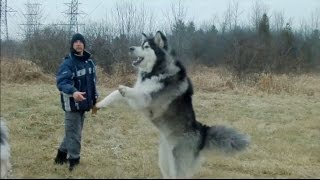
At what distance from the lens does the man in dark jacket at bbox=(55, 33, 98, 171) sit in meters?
6.27

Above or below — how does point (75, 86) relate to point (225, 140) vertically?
above

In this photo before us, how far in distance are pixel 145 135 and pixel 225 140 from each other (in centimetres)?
511

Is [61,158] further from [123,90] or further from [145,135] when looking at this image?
[145,135]

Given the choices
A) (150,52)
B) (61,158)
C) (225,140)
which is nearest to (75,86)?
(61,158)

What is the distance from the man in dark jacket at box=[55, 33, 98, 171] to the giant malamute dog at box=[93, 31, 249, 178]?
1328 mm

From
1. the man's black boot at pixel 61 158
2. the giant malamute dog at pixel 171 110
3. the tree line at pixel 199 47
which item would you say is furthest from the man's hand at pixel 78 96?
the tree line at pixel 199 47

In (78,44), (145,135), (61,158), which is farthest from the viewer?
(145,135)

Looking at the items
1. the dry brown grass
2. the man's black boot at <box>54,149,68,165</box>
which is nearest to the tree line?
the dry brown grass

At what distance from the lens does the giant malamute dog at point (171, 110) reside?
4852 millimetres

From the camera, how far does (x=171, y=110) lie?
5.02 metres

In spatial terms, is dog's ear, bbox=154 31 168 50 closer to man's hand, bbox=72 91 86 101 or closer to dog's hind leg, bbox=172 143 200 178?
dog's hind leg, bbox=172 143 200 178

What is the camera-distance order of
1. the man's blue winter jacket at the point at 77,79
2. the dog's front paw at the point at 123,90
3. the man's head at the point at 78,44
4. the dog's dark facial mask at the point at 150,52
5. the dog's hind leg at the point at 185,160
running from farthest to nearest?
the man's head at the point at 78,44
the man's blue winter jacket at the point at 77,79
the dog's dark facial mask at the point at 150,52
the dog's hind leg at the point at 185,160
the dog's front paw at the point at 123,90

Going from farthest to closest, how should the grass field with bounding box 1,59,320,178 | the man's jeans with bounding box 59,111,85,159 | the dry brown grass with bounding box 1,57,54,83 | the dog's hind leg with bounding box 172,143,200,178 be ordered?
the dry brown grass with bounding box 1,57,54,83, the grass field with bounding box 1,59,320,178, the man's jeans with bounding box 59,111,85,159, the dog's hind leg with bounding box 172,143,200,178

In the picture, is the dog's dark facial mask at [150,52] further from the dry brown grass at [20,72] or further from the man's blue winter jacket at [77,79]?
the dry brown grass at [20,72]
